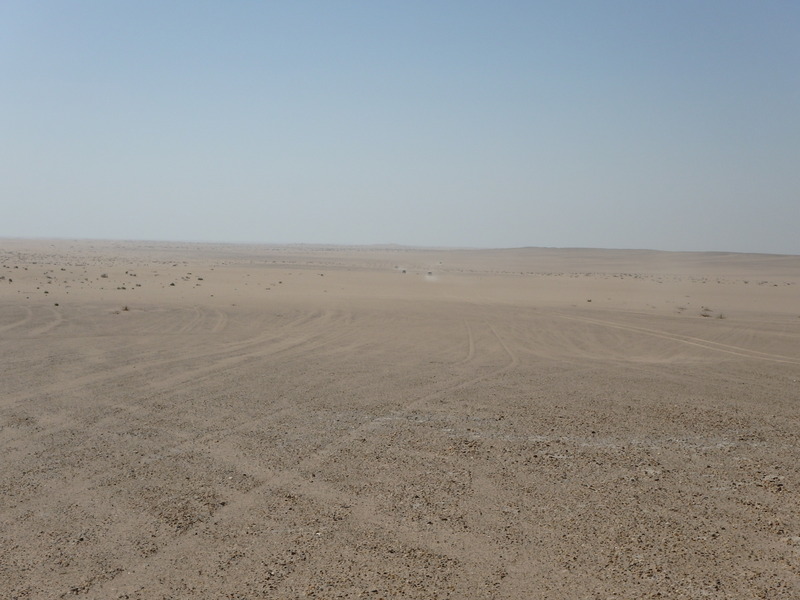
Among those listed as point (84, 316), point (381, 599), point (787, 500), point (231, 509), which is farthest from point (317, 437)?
point (84, 316)

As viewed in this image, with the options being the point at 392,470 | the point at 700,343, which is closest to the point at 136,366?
the point at 392,470

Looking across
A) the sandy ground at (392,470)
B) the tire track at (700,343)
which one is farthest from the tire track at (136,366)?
the tire track at (700,343)

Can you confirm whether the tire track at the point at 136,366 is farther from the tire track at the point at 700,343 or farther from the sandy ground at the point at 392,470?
the tire track at the point at 700,343

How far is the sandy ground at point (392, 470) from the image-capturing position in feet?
17.3

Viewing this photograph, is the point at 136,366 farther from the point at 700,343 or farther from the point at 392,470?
the point at 700,343

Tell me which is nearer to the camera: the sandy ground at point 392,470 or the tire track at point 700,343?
the sandy ground at point 392,470

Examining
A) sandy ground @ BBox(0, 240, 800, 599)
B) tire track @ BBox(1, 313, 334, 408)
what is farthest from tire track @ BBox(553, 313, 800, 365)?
tire track @ BBox(1, 313, 334, 408)

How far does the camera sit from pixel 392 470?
24.9ft

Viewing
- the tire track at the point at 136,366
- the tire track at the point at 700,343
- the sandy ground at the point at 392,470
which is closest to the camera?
the sandy ground at the point at 392,470

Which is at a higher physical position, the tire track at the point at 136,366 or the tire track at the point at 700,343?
the tire track at the point at 700,343

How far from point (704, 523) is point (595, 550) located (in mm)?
1263

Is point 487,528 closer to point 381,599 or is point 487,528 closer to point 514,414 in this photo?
point 381,599

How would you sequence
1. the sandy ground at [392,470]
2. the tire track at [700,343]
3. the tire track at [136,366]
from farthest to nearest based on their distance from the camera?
the tire track at [700,343]
the tire track at [136,366]
the sandy ground at [392,470]

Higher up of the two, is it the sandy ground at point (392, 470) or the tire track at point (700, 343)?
the tire track at point (700, 343)
